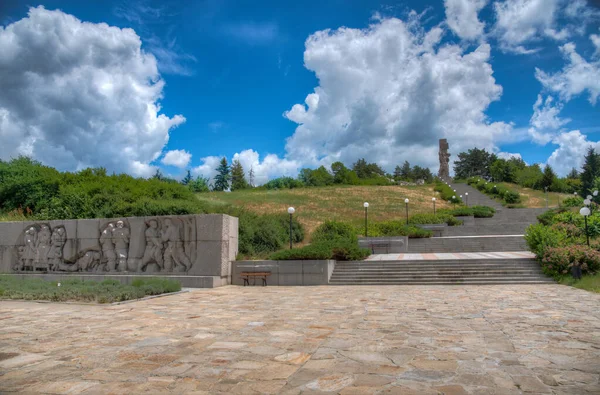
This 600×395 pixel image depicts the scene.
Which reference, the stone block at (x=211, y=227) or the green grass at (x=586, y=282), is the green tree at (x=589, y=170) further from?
the stone block at (x=211, y=227)

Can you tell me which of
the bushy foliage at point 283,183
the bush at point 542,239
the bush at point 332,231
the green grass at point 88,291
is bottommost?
the green grass at point 88,291

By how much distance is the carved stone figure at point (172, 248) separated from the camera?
1416cm

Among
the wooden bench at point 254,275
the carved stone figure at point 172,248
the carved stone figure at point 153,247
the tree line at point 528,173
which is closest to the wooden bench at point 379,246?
the wooden bench at point 254,275

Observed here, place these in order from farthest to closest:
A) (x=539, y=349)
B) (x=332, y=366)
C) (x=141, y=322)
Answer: (x=141, y=322)
(x=539, y=349)
(x=332, y=366)

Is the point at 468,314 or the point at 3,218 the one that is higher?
the point at 3,218

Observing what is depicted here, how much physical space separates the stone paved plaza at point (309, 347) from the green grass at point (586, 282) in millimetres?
2195

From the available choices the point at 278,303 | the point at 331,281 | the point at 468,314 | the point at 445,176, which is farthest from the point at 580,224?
the point at 445,176

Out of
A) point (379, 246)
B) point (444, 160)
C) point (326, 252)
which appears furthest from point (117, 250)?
point (444, 160)

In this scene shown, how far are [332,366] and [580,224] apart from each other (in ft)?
72.0

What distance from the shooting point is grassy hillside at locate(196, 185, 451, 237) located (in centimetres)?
3434

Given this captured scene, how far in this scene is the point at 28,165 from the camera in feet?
93.8

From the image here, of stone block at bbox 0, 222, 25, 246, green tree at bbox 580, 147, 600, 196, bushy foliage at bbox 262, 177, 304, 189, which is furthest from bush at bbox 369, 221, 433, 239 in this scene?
bushy foliage at bbox 262, 177, 304, 189

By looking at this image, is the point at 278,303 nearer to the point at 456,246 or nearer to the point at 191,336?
the point at 191,336

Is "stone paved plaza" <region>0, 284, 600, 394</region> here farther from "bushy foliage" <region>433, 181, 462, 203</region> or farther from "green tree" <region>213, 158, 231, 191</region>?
"green tree" <region>213, 158, 231, 191</region>
